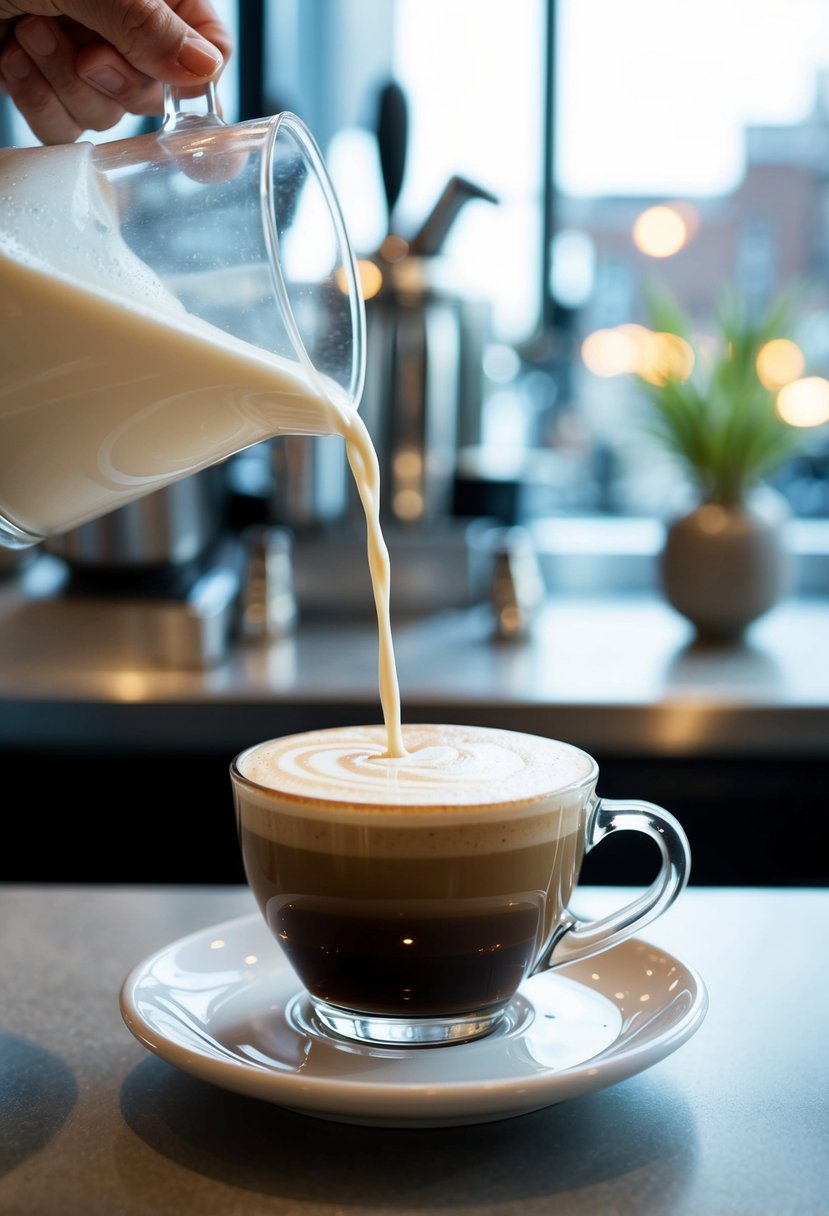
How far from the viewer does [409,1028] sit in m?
0.71

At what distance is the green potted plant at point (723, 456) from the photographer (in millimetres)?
1978

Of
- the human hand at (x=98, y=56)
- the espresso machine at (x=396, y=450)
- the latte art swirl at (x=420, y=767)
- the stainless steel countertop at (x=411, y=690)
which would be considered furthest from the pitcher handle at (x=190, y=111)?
the espresso machine at (x=396, y=450)

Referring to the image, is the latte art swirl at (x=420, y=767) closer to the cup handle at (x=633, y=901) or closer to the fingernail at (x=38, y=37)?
the cup handle at (x=633, y=901)

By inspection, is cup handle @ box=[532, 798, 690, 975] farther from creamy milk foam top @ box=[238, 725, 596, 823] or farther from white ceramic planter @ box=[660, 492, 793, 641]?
white ceramic planter @ box=[660, 492, 793, 641]

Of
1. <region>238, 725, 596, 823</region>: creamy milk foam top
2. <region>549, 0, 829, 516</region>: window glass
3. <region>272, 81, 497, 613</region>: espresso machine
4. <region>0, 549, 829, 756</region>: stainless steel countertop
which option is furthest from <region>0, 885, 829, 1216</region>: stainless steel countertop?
<region>549, 0, 829, 516</region>: window glass

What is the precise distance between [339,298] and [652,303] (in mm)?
1341

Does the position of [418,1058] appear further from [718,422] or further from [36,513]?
[718,422]

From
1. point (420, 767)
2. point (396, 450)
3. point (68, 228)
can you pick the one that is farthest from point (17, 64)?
point (396, 450)

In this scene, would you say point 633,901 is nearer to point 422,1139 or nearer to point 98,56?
point 422,1139

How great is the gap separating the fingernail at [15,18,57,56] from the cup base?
2.34ft

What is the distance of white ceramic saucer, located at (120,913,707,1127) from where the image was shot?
59cm

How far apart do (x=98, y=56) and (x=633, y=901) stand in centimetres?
69

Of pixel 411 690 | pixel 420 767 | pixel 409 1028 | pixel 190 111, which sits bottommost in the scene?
pixel 411 690

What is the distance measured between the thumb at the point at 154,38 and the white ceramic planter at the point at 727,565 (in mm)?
1227
